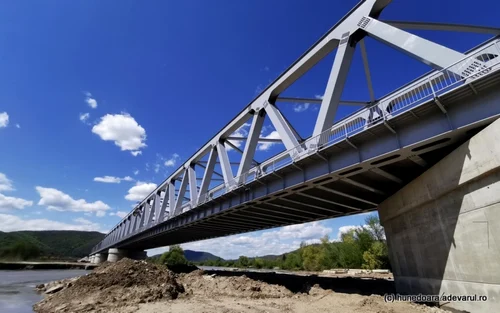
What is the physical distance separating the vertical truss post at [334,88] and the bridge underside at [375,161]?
1.44 metres

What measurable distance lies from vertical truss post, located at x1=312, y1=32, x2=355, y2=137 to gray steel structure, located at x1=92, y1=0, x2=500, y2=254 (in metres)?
0.05

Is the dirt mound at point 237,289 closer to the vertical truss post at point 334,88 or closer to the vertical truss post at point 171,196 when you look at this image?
the vertical truss post at point 334,88

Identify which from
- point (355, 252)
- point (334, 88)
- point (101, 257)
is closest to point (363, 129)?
point (334, 88)

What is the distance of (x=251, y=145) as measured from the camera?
62.4ft

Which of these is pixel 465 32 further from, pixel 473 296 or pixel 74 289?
pixel 74 289

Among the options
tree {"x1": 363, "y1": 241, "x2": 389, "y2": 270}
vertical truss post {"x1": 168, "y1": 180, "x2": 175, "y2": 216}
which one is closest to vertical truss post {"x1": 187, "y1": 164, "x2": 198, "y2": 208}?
vertical truss post {"x1": 168, "y1": 180, "x2": 175, "y2": 216}

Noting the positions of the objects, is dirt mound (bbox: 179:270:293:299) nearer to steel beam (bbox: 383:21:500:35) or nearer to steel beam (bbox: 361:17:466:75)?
steel beam (bbox: 361:17:466:75)

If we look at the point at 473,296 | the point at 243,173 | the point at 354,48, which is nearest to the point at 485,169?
the point at 473,296

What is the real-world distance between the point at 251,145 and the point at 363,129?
30.7 feet

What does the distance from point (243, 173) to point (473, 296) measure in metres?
13.0

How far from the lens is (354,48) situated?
13914 mm

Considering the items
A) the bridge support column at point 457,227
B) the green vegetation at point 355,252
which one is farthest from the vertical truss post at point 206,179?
the green vegetation at point 355,252

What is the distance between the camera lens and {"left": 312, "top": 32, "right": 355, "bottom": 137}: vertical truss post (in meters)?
12.9

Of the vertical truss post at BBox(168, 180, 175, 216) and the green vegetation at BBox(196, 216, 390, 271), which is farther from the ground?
the vertical truss post at BBox(168, 180, 175, 216)
